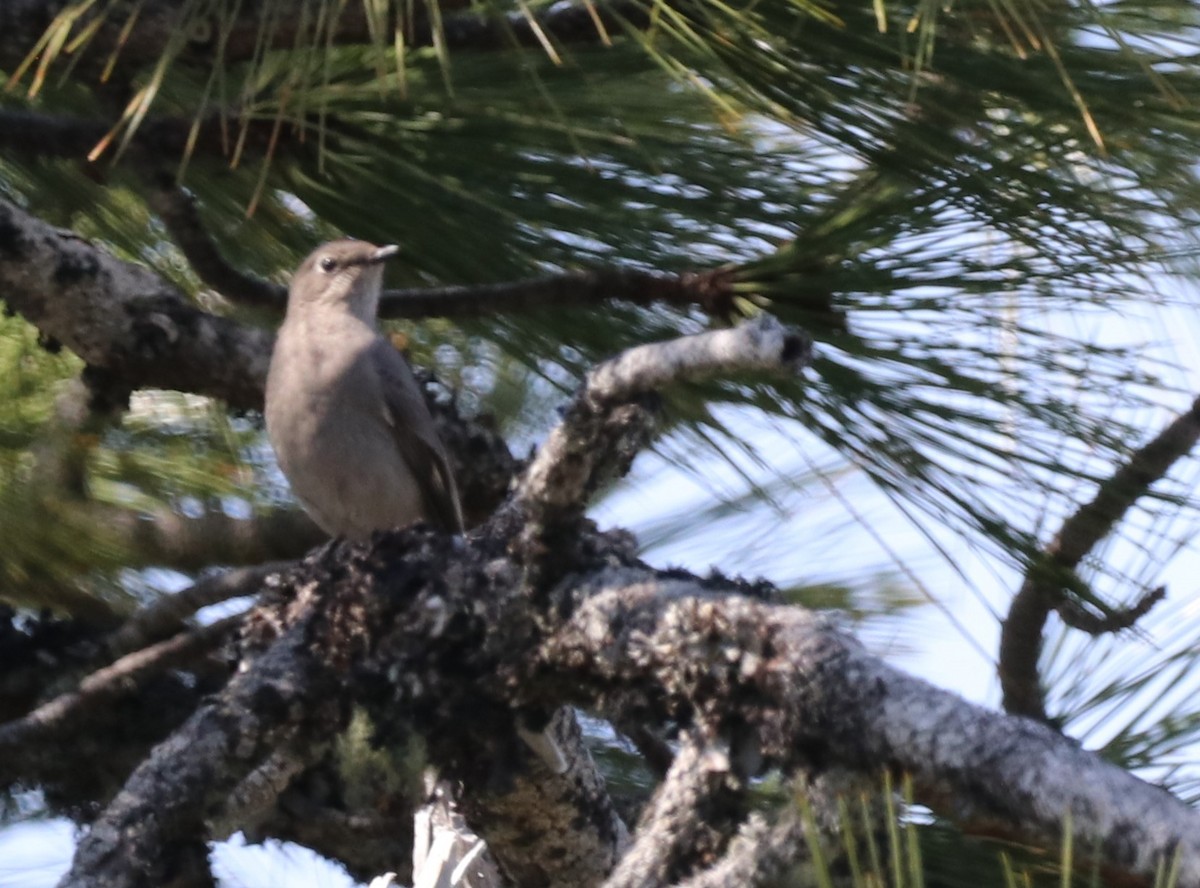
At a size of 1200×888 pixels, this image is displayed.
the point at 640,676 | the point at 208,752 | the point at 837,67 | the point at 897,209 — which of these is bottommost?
the point at 208,752

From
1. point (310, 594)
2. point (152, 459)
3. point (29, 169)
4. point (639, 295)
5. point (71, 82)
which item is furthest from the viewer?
point (152, 459)

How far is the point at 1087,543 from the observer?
6.32 ft

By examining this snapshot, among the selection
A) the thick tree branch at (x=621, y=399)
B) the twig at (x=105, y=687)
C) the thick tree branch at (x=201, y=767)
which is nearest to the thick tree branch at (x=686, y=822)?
the thick tree branch at (x=621, y=399)

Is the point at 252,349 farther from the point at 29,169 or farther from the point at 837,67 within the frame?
the point at 837,67

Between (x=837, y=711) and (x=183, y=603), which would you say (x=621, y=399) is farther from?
(x=183, y=603)

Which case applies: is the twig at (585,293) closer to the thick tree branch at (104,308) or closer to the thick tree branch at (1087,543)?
the thick tree branch at (104,308)

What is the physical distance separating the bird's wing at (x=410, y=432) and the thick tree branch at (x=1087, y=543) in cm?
113

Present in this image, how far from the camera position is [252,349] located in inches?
97.4

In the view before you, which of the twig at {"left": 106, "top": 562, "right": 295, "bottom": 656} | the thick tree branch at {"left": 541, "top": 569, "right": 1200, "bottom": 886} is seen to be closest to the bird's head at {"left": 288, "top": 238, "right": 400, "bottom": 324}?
the twig at {"left": 106, "top": 562, "right": 295, "bottom": 656}

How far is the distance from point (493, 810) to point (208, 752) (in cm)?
39

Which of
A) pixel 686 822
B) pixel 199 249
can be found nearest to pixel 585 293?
pixel 199 249

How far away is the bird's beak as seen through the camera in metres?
2.37

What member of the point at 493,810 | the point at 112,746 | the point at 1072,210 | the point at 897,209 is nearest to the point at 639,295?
the point at 897,209

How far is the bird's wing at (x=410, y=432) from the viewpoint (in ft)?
9.76
